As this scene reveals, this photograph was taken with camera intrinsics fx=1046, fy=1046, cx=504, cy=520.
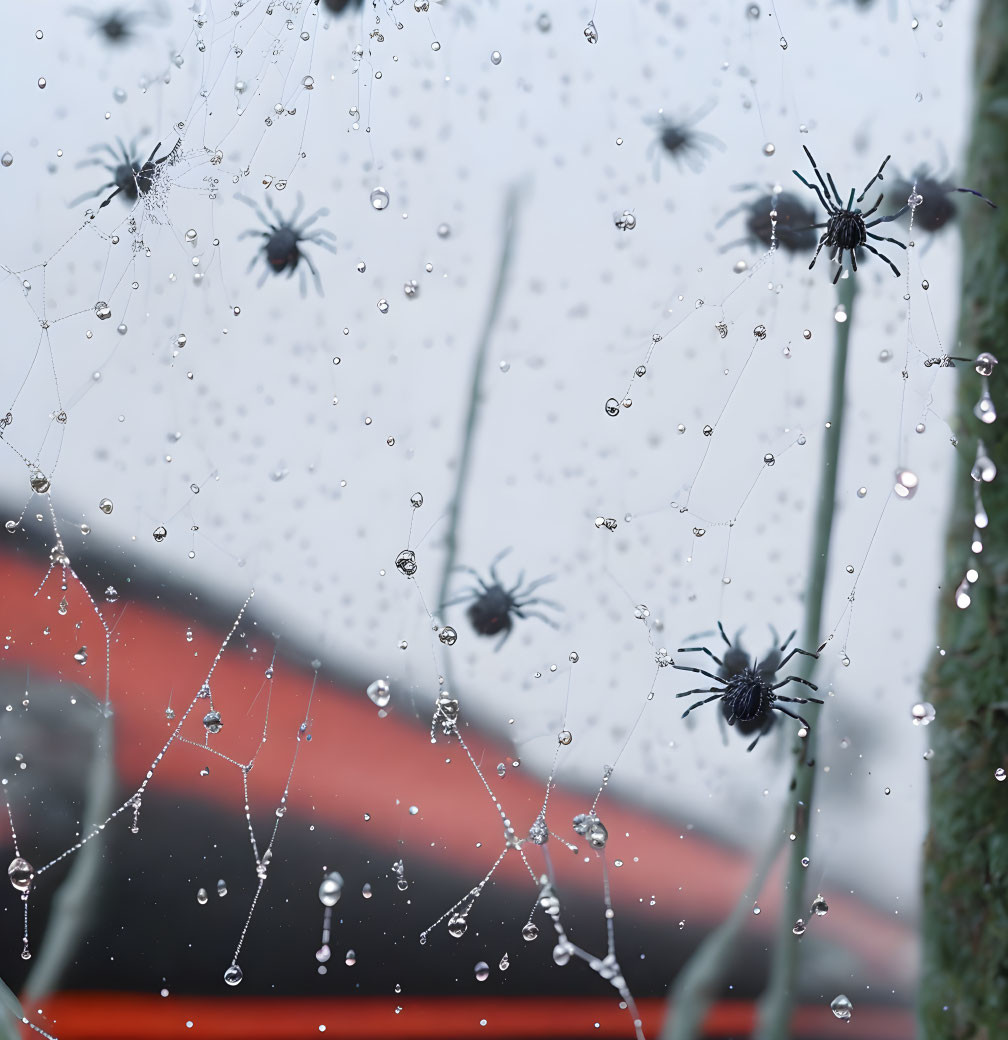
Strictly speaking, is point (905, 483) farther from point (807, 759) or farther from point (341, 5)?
point (341, 5)

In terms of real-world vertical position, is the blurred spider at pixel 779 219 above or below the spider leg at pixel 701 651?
above

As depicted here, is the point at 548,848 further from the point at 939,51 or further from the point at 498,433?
the point at 939,51

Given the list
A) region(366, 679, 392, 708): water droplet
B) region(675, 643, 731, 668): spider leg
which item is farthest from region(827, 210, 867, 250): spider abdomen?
region(366, 679, 392, 708): water droplet

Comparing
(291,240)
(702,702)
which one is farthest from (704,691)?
(291,240)

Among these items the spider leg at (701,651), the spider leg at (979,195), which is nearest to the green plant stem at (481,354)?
the spider leg at (701,651)

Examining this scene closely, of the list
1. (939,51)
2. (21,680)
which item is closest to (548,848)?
(21,680)

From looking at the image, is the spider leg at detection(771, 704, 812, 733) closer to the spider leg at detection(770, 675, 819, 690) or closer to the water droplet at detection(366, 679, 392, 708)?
the spider leg at detection(770, 675, 819, 690)

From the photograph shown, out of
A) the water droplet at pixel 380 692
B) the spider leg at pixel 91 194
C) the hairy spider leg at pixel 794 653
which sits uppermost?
the spider leg at pixel 91 194

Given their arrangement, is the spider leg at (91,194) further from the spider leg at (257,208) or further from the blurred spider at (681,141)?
the blurred spider at (681,141)
